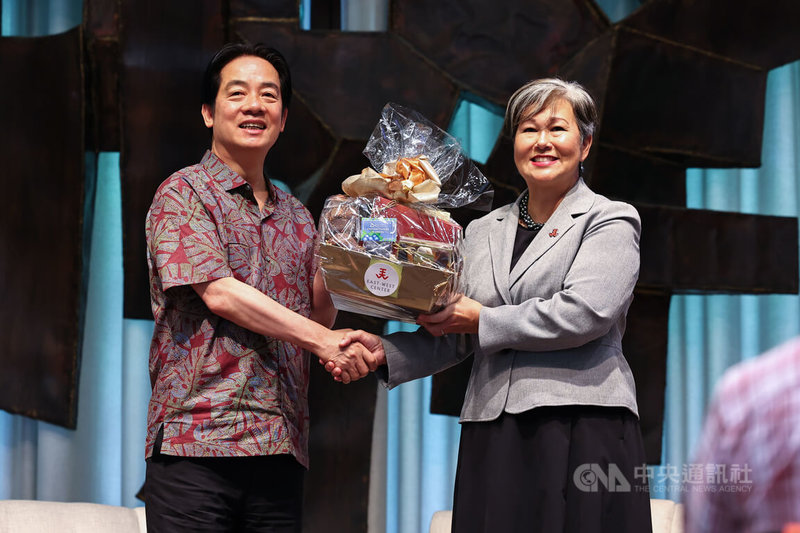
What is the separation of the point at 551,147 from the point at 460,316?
424 mm

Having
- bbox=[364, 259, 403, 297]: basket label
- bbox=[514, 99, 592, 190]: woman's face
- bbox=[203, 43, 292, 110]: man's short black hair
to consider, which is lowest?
bbox=[364, 259, 403, 297]: basket label

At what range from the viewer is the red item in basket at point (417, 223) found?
1731 mm

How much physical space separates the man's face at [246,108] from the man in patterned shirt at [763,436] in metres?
1.63

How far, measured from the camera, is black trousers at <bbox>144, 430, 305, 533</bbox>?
5.73 feet

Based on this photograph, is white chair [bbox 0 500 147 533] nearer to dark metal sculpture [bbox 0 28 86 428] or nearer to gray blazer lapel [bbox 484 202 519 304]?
dark metal sculpture [bbox 0 28 86 428]

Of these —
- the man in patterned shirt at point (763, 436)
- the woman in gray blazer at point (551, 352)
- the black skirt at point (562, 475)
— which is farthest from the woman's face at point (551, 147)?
the man in patterned shirt at point (763, 436)

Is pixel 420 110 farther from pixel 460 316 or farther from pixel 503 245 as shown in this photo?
pixel 460 316

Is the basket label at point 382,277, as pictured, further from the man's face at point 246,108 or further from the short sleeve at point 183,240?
the man's face at point 246,108

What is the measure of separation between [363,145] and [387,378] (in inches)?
35.4

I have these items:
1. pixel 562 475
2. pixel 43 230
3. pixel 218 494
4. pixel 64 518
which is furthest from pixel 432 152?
pixel 64 518

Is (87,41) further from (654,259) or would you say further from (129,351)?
(654,259)

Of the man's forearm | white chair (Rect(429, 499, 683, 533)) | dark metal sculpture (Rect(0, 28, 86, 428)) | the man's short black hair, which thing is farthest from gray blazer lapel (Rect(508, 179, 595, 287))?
dark metal sculpture (Rect(0, 28, 86, 428))

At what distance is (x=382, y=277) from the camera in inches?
67.6

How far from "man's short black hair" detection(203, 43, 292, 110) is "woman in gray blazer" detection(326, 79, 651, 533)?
597 millimetres
